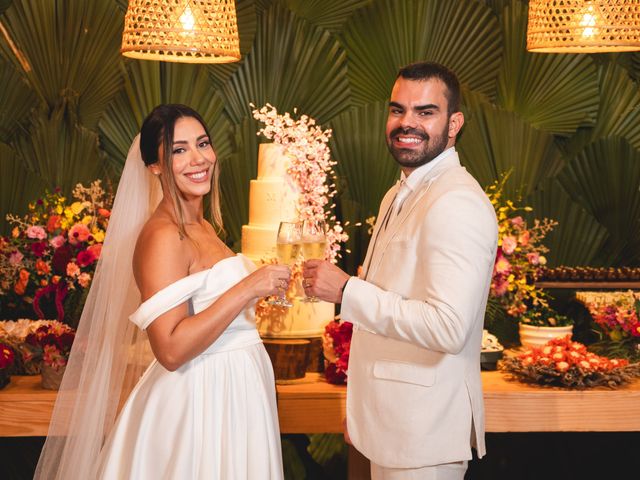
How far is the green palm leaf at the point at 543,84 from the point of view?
5.39 m

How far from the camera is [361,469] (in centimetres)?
393

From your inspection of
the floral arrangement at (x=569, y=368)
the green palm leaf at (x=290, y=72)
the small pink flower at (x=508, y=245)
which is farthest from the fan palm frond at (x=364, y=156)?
the floral arrangement at (x=569, y=368)

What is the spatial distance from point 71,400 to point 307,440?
Answer: 254 centimetres

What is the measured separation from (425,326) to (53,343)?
2.00 meters

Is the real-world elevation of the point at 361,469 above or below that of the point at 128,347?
below

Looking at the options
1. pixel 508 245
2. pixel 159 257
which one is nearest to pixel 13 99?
pixel 508 245

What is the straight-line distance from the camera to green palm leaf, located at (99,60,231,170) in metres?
5.24

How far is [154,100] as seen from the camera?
17.3ft

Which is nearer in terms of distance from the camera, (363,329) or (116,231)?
(363,329)

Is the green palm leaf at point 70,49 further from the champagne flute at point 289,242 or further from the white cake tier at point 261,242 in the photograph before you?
the champagne flute at point 289,242

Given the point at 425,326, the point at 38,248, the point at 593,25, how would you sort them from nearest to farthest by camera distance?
the point at 425,326, the point at 593,25, the point at 38,248

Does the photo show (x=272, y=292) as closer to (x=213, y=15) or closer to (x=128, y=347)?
(x=128, y=347)

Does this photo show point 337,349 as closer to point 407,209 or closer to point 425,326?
point 407,209

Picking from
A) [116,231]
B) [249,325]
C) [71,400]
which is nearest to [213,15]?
[116,231]
